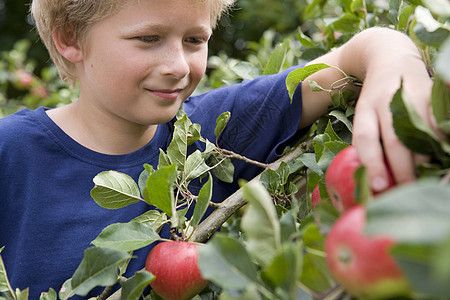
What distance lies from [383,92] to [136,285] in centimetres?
39

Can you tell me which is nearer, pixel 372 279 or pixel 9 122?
pixel 372 279

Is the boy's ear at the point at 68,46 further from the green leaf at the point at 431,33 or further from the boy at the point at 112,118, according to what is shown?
the green leaf at the point at 431,33

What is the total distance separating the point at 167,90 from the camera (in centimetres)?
101

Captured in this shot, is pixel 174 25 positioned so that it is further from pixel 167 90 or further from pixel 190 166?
pixel 190 166

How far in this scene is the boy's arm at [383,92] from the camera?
46 centimetres

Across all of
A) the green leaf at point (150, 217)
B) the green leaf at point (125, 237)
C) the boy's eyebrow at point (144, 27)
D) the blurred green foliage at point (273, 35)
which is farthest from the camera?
the boy's eyebrow at point (144, 27)

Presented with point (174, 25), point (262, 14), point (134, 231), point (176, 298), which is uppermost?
point (174, 25)

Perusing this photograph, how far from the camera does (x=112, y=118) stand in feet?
3.85

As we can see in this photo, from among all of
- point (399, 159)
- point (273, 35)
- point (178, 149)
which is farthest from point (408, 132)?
point (273, 35)

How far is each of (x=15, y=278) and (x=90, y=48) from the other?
543mm

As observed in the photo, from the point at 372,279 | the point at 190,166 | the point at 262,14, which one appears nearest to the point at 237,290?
the point at 372,279

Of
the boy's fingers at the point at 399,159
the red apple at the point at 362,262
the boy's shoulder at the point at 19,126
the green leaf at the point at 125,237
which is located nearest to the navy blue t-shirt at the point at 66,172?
the boy's shoulder at the point at 19,126

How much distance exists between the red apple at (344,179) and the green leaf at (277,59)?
705 millimetres

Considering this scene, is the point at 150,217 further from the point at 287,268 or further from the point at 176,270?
the point at 287,268
